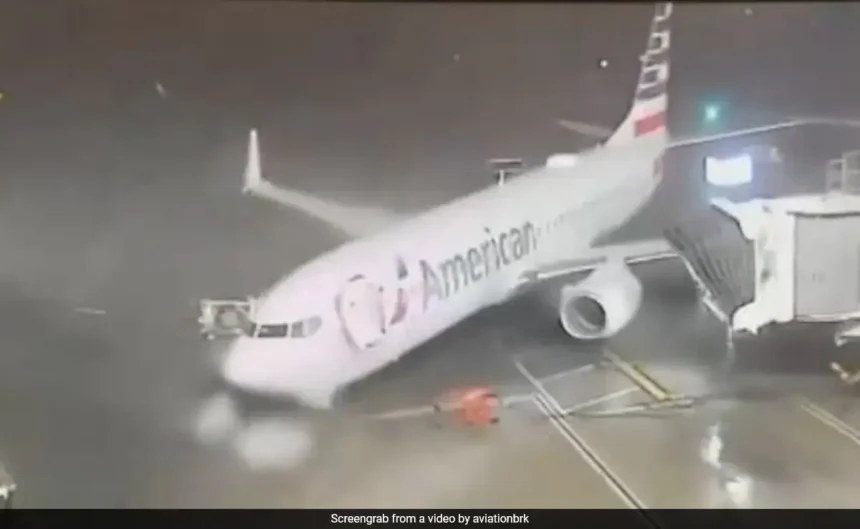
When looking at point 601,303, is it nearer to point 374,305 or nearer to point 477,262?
point 477,262

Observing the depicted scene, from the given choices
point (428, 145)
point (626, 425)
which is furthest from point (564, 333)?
point (428, 145)

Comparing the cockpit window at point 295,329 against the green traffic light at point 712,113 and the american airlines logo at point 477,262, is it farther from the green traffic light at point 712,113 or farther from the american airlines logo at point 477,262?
the green traffic light at point 712,113

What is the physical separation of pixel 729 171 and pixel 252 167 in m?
0.62

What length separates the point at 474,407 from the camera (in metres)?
1.47

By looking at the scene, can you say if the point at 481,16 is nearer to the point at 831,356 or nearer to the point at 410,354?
the point at 410,354

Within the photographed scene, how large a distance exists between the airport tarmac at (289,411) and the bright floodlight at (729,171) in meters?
0.04

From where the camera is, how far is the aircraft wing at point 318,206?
145cm

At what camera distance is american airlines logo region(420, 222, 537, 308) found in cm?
147

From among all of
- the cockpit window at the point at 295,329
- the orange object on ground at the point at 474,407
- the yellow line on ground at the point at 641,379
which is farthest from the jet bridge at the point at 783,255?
the cockpit window at the point at 295,329

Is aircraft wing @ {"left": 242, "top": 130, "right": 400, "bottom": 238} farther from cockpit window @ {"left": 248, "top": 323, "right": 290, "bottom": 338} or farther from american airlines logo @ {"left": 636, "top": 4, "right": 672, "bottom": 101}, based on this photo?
american airlines logo @ {"left": 636, "top": 4, "right": 672, "bottom": 101}

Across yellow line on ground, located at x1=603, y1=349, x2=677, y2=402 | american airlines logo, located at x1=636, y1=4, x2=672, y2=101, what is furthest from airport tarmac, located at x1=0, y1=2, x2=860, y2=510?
american airlines logo, located at x1=636, y1=4, x2=672, y2=101

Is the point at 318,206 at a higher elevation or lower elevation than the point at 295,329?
higher

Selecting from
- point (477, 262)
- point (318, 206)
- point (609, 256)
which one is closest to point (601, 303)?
point (609, 256)

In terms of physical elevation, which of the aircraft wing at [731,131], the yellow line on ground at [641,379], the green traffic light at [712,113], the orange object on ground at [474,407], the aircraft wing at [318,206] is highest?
the green traffic light at [712,113]
